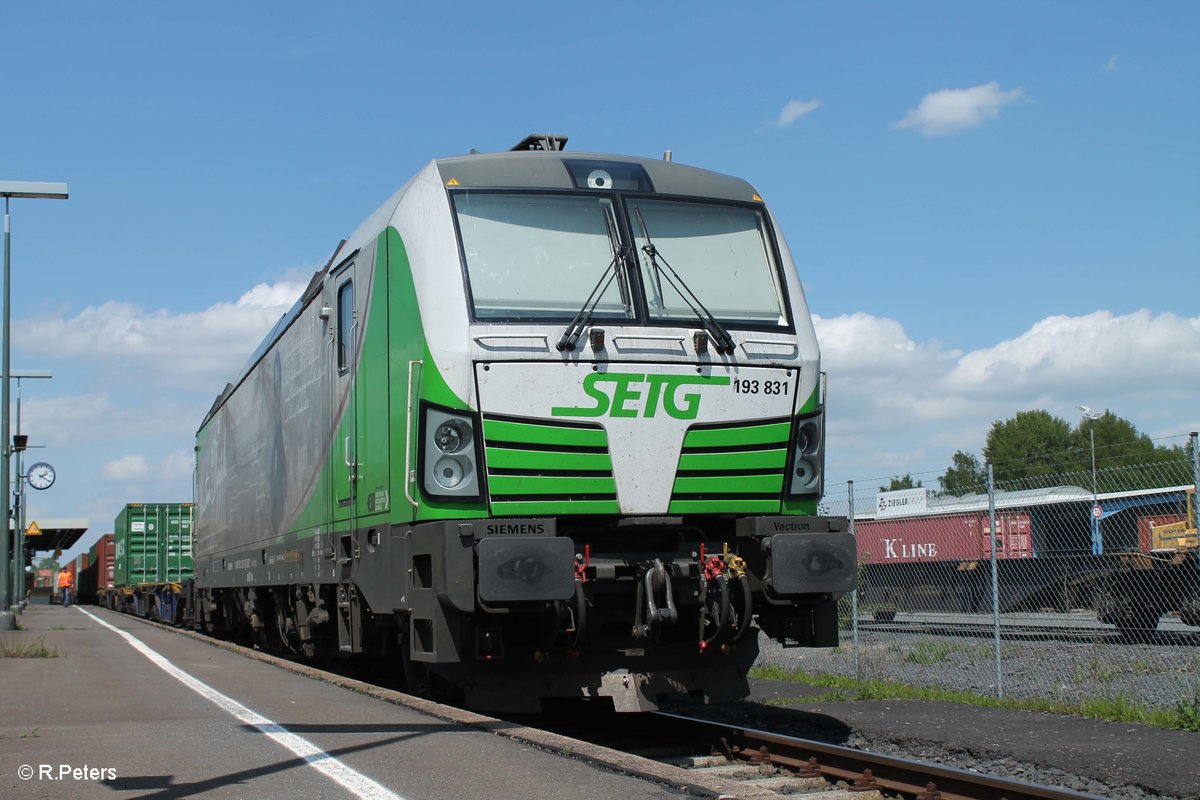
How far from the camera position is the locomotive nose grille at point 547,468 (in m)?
7.31

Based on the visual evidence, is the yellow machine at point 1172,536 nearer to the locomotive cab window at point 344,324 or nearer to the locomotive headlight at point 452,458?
the locomotive cab window at point 344,324

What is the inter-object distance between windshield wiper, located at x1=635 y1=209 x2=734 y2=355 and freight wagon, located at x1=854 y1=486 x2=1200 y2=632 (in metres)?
8.80

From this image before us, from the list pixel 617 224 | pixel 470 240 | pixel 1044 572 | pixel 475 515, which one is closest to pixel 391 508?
pixel 475 515

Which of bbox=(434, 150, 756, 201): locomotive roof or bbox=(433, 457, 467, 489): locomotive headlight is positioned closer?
bbox=(433, 457, 467, 489): locomotive headlight

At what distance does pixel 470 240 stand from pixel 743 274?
5.84 feet

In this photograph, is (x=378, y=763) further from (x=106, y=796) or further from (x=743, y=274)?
(x=743, y=274)

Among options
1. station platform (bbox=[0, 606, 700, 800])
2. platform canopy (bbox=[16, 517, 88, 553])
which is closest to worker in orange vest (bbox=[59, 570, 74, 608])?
platform canopy (bbox=[16, 517, 88, 553])

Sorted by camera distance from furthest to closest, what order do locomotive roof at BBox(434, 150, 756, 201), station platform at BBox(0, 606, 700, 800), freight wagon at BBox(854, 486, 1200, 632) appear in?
freight wagon at BBox(854, 486, 1200, 632)
locomotive roof at BBox(434, 150, 756, 201)
station platform at BBox(0, 606, 700, 800)

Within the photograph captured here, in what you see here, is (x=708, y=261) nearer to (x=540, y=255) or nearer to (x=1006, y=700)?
(x=540, y=255)

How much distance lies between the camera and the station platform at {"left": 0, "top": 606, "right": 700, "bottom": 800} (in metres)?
5.73

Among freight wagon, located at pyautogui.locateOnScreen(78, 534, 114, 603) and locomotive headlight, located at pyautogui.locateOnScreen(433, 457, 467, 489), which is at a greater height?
locomotive headlight, located at pyautogui.locateOnScreen(433, 457, 467, 489)

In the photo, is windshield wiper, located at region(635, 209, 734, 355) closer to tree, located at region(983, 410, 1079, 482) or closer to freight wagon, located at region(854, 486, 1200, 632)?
freight wagon, located at region(854, 486, 1200, 632)

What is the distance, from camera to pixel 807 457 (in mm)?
8125

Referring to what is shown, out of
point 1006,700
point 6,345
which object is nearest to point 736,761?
point 1006,700
